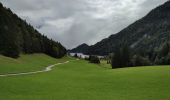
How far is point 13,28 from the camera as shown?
11500 cm

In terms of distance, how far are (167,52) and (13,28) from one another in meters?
76.0

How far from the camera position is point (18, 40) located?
119188mm

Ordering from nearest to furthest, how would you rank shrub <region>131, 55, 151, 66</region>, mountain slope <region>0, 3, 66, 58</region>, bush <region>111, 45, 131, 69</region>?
mountain slope <region>0, 3, 66, 58</region> → bush <region>111, 45, 131, 69</region> → shrub <region>131, 55, 151, 66</region>

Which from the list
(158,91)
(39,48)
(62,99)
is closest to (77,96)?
(62,99)

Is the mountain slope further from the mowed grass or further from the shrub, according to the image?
the shrub

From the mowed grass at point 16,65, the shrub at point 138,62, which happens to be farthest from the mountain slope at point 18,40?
the shrub at point 138,62

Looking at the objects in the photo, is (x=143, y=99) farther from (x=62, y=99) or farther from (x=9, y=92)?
(x=9, y=92)

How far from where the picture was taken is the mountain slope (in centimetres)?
10381

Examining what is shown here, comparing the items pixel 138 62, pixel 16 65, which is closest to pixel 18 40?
pixel 16 65

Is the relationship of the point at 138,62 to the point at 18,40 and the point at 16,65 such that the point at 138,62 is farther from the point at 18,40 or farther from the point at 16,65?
the point at 16,65

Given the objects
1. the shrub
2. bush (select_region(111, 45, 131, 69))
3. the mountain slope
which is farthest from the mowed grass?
the shrub

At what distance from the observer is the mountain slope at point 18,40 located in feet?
341

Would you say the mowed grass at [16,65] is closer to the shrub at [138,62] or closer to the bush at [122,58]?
the bush at [122,58]

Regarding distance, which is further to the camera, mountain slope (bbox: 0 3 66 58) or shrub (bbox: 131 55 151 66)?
shrub (bbox: 131 55 151 66)
